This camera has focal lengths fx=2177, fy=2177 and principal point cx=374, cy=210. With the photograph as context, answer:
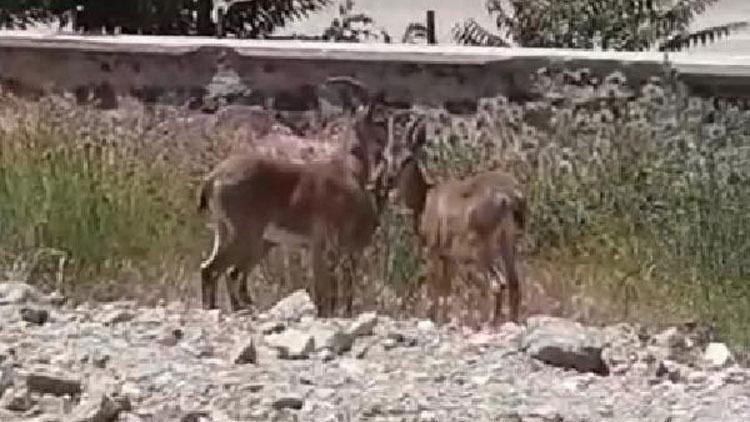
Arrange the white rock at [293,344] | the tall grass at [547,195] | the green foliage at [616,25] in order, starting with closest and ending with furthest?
the white rock at [293,344], the tall grass at [547,195], the green foliage at [616,25]

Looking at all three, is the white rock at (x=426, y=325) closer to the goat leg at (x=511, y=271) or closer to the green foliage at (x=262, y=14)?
the goat leg at (x=511, y=271)

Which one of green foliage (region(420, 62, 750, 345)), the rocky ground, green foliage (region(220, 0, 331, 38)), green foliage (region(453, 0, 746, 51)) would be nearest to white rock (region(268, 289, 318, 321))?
the rocky ground

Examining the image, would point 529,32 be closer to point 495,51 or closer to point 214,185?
point 495,51

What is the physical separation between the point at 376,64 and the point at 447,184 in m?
1.88

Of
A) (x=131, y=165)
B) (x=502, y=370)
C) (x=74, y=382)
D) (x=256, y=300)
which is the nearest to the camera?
(x=74, y=382)

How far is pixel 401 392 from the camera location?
6.89 m

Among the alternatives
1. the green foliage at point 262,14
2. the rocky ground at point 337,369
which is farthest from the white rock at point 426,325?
the green foliage at point 262,14

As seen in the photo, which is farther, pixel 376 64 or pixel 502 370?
pixel 376 64

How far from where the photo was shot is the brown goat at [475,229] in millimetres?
8891

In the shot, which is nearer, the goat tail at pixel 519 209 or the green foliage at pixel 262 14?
the goat tail at pixel 519 209

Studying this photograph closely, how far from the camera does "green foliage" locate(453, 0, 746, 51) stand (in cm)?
1367

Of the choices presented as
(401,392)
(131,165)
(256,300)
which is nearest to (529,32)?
(131,165)

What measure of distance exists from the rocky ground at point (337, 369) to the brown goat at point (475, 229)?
1.90 ft

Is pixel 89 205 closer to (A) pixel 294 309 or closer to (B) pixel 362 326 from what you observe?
(A) pixel 294 309
